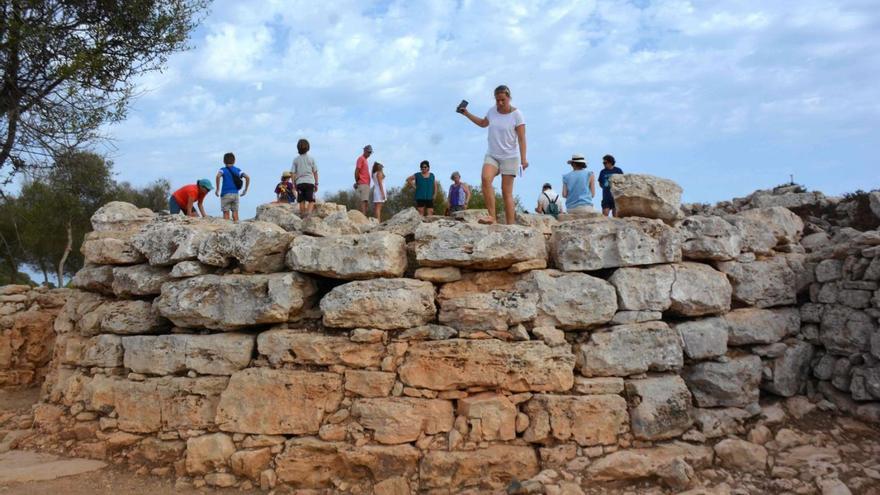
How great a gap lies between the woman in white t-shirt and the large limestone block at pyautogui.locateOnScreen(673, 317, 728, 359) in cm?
212

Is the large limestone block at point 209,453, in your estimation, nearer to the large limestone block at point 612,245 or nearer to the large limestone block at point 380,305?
the large limestone block at point 380,305

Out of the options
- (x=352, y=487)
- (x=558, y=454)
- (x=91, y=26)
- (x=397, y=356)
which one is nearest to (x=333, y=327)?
(x=397, y=356)

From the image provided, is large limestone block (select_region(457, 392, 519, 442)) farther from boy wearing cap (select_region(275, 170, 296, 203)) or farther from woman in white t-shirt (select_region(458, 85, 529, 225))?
boy wearing cap (select_region(275, 170, 296, 203))

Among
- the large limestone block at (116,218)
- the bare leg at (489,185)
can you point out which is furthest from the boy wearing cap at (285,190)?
the bare leg at (489,185)

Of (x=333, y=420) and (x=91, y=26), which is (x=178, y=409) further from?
(x=91, y=26)

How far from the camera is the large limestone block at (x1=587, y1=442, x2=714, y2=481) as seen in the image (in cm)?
578

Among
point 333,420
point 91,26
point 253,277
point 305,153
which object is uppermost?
point 91,26

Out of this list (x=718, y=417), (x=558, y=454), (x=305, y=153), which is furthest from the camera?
(x=305, y=153)

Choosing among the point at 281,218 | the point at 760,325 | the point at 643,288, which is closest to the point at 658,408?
the point at 643,288

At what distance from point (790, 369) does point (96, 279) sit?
7.86m

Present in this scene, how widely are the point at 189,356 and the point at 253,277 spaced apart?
105 cm

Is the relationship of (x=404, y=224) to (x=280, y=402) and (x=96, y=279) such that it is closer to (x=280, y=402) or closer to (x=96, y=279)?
(x=280, y=402)

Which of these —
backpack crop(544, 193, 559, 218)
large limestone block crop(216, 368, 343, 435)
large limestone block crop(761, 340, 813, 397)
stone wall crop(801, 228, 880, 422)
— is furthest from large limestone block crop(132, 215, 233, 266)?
stone wall crop(801, 228, 880, 422)

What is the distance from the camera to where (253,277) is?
6688 mm
